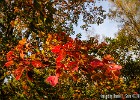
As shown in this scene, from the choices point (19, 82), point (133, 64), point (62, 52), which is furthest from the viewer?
point (133, 64)

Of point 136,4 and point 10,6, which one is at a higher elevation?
point 136,4

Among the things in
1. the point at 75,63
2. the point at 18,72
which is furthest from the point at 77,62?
the point at 18,72

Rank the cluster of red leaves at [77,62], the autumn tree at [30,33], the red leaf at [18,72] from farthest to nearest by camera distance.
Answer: the autumn tree at [30,33] < the red leaf at [18,72] < the cluster of red leaves at [77,62]

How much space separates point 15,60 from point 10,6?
3.83 meters

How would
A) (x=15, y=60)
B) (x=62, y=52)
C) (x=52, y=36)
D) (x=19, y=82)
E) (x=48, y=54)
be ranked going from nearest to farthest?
1. (x=62, y=52)
2. (x=15, y=60)
3. (x=52, y=36)
4. (x=48, y=54)
5. (x=19, y=82)

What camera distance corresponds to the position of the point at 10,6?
7.19 meters

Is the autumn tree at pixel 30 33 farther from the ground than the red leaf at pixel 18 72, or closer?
farther from the ground

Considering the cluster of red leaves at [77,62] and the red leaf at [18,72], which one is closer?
the cluster of red leaves at [77,62]

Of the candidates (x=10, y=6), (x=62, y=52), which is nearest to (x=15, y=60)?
(x=62, y=52)

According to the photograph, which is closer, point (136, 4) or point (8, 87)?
point (8, 87)

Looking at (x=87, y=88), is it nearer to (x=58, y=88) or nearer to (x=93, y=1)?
(x=58, y=88)

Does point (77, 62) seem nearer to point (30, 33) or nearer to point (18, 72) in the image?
point (18, 72)

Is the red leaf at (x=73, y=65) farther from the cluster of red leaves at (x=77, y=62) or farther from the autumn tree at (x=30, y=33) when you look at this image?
the autumn tree at (x=30, y=33)

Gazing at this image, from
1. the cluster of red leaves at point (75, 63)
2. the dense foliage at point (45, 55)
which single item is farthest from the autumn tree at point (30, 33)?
the cluster of red leaves at point (75, 63)
